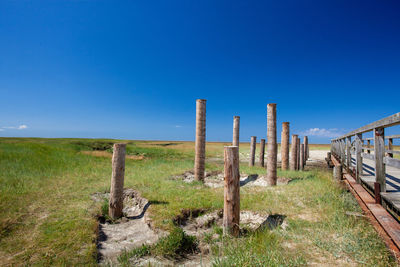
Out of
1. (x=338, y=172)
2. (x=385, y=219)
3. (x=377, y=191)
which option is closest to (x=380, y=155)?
(x=377, y=191)

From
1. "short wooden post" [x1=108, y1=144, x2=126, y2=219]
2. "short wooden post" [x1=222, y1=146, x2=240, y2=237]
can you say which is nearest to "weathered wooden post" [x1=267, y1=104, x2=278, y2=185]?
"short wooden post" [x1=222, y1=146, x2=240, y2=237]

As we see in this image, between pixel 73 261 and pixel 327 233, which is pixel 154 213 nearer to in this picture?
pixel 73 261

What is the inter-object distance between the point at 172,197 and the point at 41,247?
11.3ft

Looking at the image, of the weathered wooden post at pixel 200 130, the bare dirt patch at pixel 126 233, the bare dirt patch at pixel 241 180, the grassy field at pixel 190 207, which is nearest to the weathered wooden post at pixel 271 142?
the bare dirt patch at pixel 241 180

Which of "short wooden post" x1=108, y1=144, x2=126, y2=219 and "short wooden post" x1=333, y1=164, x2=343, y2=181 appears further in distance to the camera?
"short wooden post" x1=333, y1=164, x2=343, y2=181

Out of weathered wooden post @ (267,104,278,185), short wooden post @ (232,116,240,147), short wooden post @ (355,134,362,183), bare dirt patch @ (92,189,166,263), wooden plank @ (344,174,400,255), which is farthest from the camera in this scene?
short wooden post @ (232,116,240,147)

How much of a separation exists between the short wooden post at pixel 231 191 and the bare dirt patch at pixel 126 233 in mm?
1400

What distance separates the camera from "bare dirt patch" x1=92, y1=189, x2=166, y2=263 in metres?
3.96

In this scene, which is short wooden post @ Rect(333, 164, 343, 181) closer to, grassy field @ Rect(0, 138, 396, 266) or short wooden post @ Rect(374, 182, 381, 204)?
grassy field @ Rect(0, 138, 396, 266)

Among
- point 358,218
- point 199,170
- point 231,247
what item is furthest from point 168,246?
point 199,170

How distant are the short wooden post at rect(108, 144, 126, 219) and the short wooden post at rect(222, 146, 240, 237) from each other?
301 centimetres

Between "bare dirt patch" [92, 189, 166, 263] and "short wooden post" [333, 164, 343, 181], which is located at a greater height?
"short wooden post" [333, 164, 343, 181]

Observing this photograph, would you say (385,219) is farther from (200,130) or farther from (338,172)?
(200,130)

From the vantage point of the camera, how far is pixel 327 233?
162 inches
